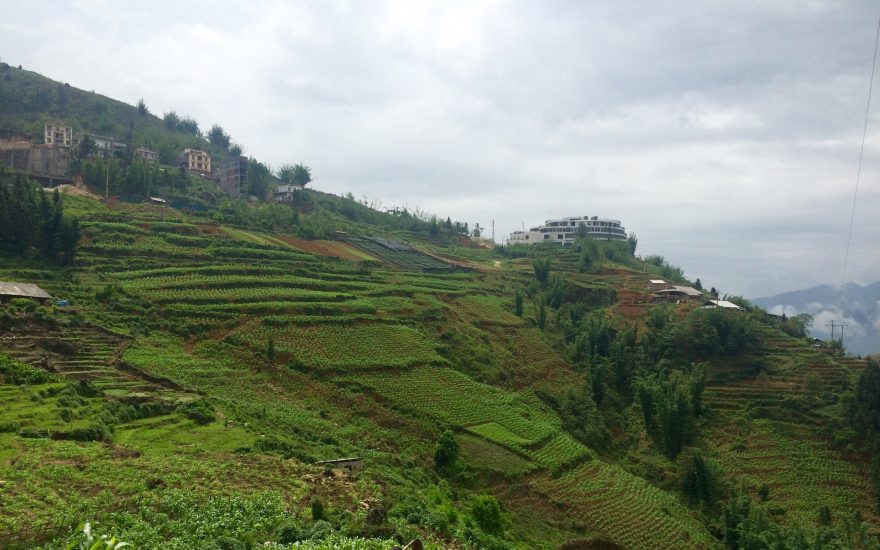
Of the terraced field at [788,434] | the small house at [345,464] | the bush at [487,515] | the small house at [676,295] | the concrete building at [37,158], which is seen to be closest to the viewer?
the small house at [345,464]

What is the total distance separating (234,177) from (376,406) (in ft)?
198

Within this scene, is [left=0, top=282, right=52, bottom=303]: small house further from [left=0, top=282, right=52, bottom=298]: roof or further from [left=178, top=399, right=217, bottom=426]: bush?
[left=178, top=399, right=217, bottom=426]: bush

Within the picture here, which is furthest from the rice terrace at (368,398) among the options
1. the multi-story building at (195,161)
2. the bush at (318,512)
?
the multi-story building at (195,161)

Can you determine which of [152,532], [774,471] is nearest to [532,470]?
[774,471]

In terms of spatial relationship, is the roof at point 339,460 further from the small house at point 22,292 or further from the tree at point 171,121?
the tree at point 171,121

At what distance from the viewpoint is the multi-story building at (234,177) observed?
285 feet

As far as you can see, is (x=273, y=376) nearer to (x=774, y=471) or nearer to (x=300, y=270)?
(x=300, y=270)

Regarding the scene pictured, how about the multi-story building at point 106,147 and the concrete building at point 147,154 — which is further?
the concrete building at point 147,154

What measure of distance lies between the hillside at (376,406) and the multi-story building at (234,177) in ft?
74.3

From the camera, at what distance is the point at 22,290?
38.3m

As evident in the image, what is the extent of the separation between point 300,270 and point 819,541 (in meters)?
39.5

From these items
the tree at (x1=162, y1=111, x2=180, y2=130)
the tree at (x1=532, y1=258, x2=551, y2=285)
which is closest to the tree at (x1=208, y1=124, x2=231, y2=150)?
the tree at (x1=162, y1=111, x2=180, y2=130)

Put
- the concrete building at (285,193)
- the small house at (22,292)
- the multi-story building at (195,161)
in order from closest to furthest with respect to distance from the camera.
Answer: the small house at (22,292), the concrete building at (285,193), the multi-story building at (195,161)

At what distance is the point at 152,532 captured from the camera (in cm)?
1633
